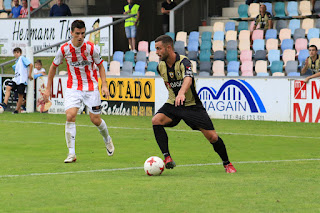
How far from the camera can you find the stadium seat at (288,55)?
2097 cm


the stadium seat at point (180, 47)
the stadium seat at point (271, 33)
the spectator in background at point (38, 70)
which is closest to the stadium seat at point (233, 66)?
the stadium seat at point (271, 33)

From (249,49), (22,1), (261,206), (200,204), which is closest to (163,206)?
(200,204)

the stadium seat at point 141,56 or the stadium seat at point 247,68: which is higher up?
the stadium seat at point 141,56

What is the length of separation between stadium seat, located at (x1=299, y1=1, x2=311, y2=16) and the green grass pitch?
26.7 ft

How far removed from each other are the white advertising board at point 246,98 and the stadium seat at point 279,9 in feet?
19.1

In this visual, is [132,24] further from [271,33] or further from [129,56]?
[271,33]

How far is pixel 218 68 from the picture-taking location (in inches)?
860

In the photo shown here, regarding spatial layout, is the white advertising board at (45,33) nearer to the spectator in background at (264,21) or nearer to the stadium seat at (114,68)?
the stadium seat at (114,68)

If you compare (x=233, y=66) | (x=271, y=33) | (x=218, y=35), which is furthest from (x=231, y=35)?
(x=233, y=66)

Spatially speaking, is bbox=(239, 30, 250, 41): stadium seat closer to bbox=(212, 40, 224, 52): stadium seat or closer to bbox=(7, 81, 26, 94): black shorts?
bbox=(212, 40, 224, 52): stadium seat

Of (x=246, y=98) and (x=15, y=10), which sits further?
(x=15, y=10)

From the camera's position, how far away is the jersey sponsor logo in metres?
18.3

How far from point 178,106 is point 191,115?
23cm

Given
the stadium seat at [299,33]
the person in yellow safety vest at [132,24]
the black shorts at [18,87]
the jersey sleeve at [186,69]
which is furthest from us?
the person in yellow safety vest at [132,24]
